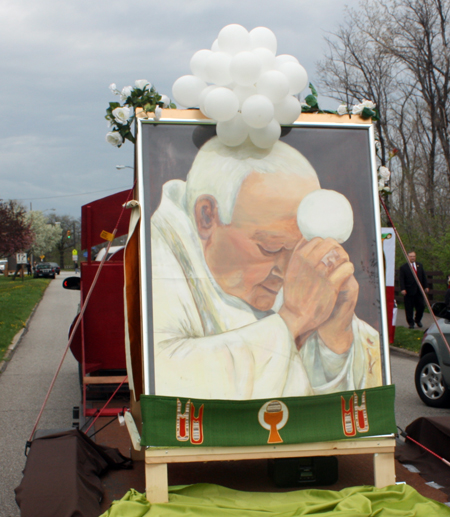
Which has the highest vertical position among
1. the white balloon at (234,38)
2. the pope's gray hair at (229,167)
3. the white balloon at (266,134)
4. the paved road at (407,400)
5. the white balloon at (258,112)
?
the white balloon at (234,38)

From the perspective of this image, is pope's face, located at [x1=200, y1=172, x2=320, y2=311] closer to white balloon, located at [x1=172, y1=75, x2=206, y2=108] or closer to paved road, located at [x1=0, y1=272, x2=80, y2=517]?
white balloon, located at [x1=172, y1=75, x2=206, y2=108]

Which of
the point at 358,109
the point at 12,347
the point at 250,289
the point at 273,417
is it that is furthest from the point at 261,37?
the point at 12,347

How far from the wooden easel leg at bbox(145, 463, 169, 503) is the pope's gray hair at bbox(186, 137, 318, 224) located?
1864 mm

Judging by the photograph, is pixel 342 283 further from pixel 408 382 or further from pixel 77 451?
pixel 408 382

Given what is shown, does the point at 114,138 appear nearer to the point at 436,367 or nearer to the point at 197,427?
the point at 197,427

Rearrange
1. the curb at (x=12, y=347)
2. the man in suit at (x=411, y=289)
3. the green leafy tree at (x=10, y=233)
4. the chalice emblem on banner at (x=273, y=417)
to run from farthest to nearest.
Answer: the green leafy tree at (x=10, y=233)
the man in suit at (x=411, y=289)
the curb at (x=12, y=347)
the chalice emblem on banner at (x=273, y=417)

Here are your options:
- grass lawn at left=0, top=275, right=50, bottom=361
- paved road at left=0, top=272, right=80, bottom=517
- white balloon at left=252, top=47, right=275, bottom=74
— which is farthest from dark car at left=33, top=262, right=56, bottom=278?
white balloon at left=252, top=47, right=275, bottom=74

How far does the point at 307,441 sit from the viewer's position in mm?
4145

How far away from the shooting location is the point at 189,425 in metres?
4.07

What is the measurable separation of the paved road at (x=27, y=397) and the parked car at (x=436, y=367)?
4626mm

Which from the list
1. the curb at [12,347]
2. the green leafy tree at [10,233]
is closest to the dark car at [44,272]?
the green leafy tree at [10,233]

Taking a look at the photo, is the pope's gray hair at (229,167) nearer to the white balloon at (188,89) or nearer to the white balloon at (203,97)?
the white balloon at (203,97)

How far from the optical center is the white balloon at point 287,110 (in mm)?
4547

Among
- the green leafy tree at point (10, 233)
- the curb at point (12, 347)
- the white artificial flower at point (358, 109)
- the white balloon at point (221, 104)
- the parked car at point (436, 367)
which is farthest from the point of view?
the green leafy tree at point (10, 233)
